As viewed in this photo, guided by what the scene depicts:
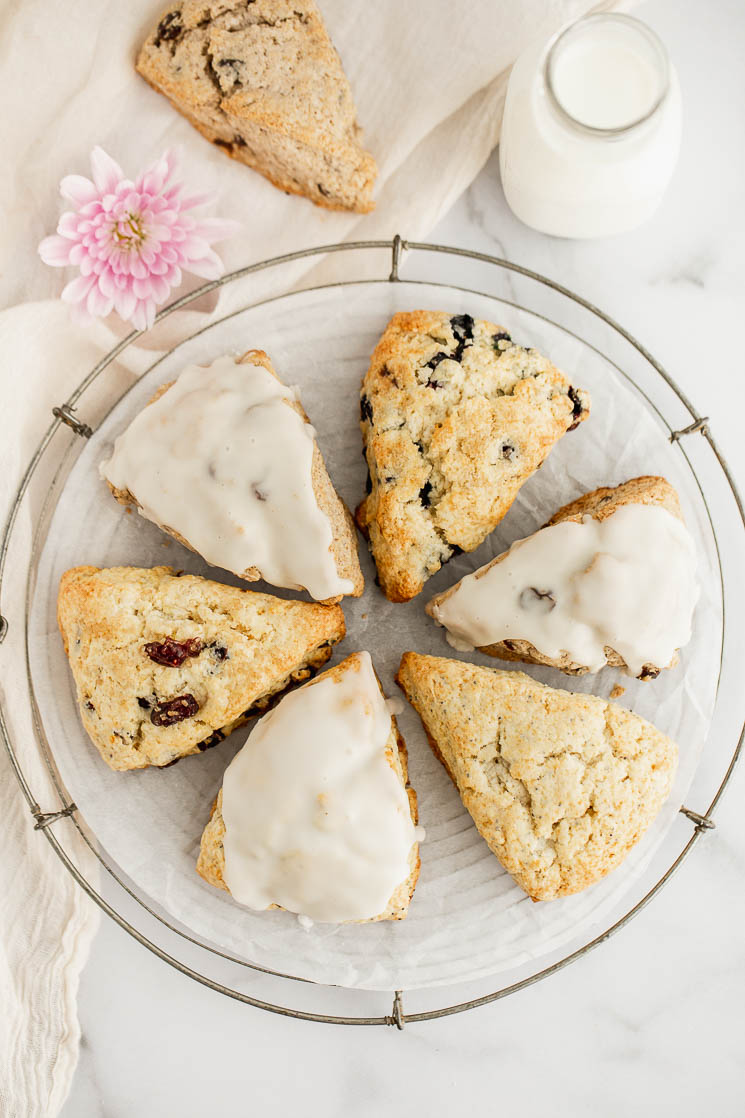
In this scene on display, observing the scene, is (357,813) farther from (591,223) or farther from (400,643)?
(591,223)

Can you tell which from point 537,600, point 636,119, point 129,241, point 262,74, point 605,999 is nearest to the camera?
point 636,119

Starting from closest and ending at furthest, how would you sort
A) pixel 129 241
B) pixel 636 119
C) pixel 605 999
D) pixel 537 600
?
pixel 636 119 < pixel 537 600 < pixel 129 241 < pixel 605 999

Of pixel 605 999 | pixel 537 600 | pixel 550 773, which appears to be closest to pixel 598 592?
pixel 537 600

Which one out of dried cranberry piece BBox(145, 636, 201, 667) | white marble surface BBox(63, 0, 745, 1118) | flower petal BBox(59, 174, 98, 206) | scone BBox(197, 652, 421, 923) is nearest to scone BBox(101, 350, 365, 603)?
dried cranberry piece BBox(145, 636, 201, 667)

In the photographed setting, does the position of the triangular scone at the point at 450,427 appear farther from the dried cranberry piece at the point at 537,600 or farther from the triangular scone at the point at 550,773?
the triangular scone at the point at 550,773

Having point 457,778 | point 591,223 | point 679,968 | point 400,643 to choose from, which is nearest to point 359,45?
point 591,223

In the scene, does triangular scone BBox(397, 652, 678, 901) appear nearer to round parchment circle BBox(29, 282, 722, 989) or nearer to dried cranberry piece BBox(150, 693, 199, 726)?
round parchment circle BBox(29, 282, 722, 989)

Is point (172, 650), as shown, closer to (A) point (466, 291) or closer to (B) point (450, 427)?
(B) point (450, 427)
